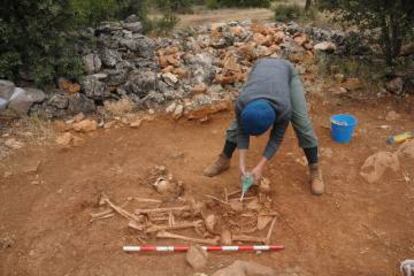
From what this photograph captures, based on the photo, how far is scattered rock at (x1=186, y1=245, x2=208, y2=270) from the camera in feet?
12.4

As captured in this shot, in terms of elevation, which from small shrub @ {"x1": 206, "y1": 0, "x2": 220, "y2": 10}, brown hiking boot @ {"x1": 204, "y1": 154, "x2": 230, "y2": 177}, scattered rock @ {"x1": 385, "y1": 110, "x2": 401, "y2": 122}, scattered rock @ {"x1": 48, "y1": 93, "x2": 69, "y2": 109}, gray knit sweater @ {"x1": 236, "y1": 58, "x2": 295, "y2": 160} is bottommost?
small shrub @ {"x1": 206, "y1": 0, "x2": 220, "y2": 10}

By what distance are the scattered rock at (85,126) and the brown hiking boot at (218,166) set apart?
5.69 ft

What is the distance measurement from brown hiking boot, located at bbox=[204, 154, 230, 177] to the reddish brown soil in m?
0.09

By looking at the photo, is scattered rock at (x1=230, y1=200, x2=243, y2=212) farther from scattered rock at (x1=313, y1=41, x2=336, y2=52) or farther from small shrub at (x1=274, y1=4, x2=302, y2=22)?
small shrub at (x1=274, y1=4, x2=302, y2=22)

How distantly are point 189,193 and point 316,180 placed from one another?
1.21 m

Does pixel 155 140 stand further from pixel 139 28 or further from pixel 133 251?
pixel 139 28

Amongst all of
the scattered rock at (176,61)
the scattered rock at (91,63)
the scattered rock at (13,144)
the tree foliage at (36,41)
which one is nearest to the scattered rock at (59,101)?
the scattered rock at (176,61)

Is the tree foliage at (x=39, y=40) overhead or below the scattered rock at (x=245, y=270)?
overhead

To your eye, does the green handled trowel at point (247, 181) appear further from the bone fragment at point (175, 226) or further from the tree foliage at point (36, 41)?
the tree foliage at point (36, 41)

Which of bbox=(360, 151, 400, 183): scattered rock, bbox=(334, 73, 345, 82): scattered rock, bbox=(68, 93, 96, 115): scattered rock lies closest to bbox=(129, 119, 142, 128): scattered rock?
bbox=(68, 93, 96, 115): scattered rock

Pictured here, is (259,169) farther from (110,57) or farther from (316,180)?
(110,57)

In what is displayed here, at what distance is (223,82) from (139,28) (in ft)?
6.73

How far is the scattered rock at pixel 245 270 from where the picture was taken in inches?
140

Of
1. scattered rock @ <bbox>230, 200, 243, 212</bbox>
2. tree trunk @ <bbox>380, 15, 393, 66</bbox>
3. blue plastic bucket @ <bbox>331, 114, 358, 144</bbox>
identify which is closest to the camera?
scattered rock @ <bbox>230, 200, 243, 212</bbox>
